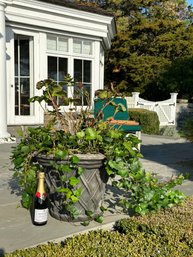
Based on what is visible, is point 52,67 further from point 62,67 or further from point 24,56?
point 24,56

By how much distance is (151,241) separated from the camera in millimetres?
2055

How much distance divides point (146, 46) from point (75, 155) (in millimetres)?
17634

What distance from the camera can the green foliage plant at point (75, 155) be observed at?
2.42 m

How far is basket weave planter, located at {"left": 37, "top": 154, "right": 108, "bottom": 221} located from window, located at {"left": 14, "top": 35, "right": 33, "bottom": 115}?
628 cm

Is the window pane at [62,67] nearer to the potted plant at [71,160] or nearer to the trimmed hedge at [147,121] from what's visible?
the trimmed hedge at [147,121]

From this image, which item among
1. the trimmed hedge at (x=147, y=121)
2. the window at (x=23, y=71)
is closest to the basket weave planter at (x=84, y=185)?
the window at (x=23, y=71)

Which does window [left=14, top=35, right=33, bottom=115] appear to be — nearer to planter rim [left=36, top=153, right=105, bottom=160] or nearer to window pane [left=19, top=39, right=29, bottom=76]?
window pane [left=19, top=39, right=29, bottom=76]

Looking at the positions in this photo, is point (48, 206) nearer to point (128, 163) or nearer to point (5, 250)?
point (5, 250)

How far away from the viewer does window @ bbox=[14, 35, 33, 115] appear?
27.7 feet

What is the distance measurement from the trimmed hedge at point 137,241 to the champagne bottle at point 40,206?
37 centimetres

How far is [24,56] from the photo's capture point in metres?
8.54

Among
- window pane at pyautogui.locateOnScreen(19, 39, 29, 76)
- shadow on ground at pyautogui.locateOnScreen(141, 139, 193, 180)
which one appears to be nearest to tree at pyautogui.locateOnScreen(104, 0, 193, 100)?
window pane at pyautogui.locateOnScreen(19, 39, 29, 76)

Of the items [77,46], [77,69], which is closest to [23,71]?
[77,69]

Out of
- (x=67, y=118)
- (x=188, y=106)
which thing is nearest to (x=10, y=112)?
(x=67, y=118)
